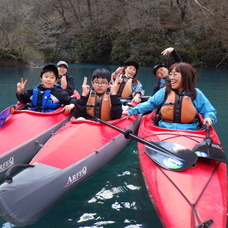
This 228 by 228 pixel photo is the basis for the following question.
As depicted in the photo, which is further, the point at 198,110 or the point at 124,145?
the point at 124,145

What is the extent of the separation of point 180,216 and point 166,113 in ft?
5.51

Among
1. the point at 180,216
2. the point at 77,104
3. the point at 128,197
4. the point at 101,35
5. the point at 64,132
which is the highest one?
the point at 101,35

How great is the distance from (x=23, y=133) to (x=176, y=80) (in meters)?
2.06

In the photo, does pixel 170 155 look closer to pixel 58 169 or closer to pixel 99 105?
pixel 58 169

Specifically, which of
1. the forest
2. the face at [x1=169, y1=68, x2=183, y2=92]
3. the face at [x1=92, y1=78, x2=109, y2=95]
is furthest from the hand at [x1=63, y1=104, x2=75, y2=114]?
the forest

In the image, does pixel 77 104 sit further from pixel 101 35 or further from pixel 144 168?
pixel 101 35

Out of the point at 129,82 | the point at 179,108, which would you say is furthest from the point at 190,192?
the point at 129,82

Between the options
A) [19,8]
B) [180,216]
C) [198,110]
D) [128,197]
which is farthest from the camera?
[19,8]

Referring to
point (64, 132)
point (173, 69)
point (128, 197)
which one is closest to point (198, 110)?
point (173, 69)

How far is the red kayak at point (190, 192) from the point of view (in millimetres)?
1996

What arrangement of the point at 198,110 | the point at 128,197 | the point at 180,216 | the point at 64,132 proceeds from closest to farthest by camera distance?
1. the point at 180,216
2. the point at 128,197
3. the point at 64,132
4. the point at 198,110

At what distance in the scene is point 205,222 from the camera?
6.12ft

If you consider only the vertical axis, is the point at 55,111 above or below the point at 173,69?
below

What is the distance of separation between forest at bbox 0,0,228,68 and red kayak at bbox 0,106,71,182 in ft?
50.8
